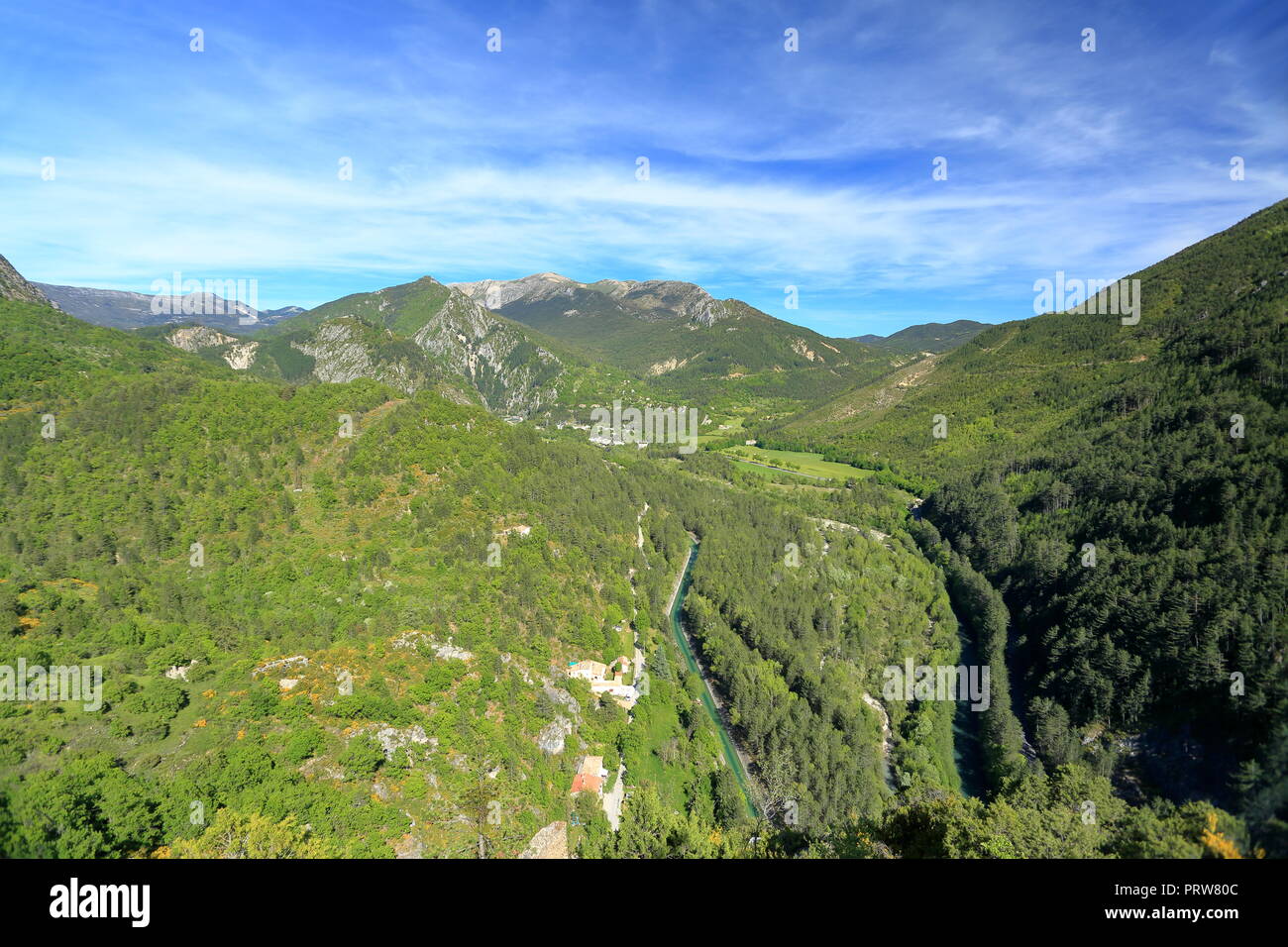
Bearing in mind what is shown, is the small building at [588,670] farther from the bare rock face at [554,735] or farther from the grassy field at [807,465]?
the grassy field at [807,465]

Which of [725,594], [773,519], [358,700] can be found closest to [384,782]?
[358,700]

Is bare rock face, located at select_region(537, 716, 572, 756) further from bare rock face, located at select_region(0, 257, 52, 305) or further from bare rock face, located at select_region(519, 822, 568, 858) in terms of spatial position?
bare rock face, located at select_region(0, 257, 52, 305)

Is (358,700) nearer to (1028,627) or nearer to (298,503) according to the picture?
(298,503)

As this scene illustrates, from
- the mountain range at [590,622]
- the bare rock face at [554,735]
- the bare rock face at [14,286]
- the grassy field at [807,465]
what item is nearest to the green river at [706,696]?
the mountain range at [590,622]

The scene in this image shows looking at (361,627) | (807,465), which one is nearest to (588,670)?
(361,627)

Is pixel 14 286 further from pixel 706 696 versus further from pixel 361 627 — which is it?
pixel 706 696

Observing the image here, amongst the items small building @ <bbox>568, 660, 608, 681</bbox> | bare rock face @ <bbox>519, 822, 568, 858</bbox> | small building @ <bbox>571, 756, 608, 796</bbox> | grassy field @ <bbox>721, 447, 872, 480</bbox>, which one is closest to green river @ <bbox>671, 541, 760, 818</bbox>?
small building @ <bbox>568, 660, 608, 681</bbox>
